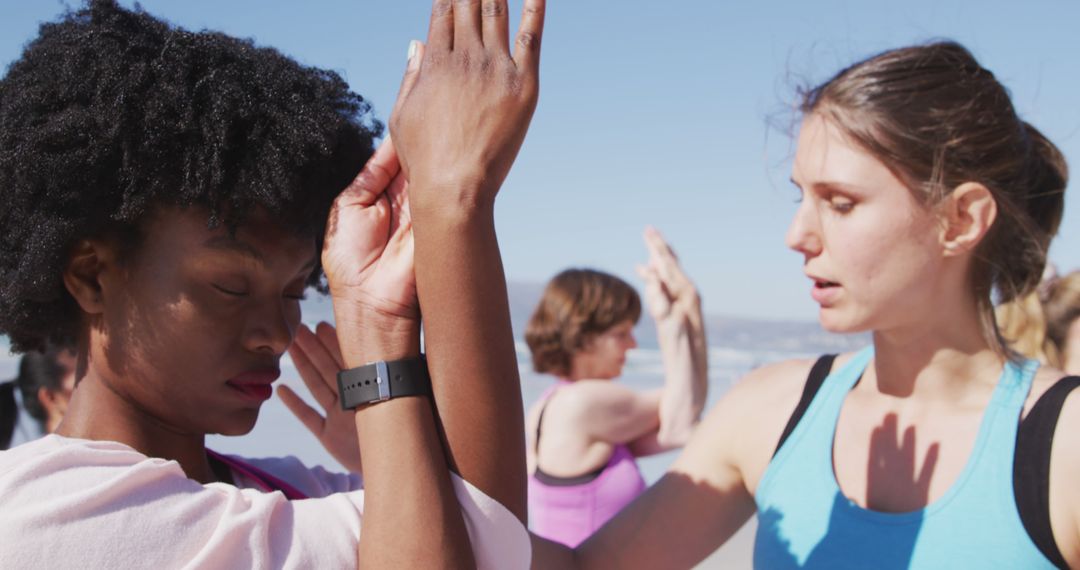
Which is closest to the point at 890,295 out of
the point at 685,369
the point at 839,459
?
the point at 839,459

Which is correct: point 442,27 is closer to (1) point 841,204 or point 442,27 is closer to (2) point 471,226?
(2) point 471,226

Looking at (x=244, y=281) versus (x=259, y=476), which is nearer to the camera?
(x=244, y=281)

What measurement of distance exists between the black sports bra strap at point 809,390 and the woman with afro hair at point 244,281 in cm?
98

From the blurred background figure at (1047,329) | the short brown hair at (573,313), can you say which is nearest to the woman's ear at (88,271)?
the blurred background figure at (1047,329)

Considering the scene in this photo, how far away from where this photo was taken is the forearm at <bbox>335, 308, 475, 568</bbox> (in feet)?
3.91

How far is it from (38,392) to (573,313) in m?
2.80

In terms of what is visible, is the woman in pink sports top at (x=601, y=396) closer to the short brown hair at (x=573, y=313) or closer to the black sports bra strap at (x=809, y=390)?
the short brown hair at (x=573, y=313)

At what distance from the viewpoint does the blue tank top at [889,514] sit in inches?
68.8

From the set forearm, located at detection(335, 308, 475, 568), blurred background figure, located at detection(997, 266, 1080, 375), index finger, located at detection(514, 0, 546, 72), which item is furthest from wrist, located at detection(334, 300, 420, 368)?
blurred background figure, located at detection(997, 266, 1080, 375)

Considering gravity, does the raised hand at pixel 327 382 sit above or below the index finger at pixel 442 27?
below

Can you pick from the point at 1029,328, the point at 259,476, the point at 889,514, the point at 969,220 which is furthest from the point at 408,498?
the point at 1029,328

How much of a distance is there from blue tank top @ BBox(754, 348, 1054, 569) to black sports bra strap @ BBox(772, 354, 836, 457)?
0.05 ft

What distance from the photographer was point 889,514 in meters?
1.89

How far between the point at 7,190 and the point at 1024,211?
6.62ft
